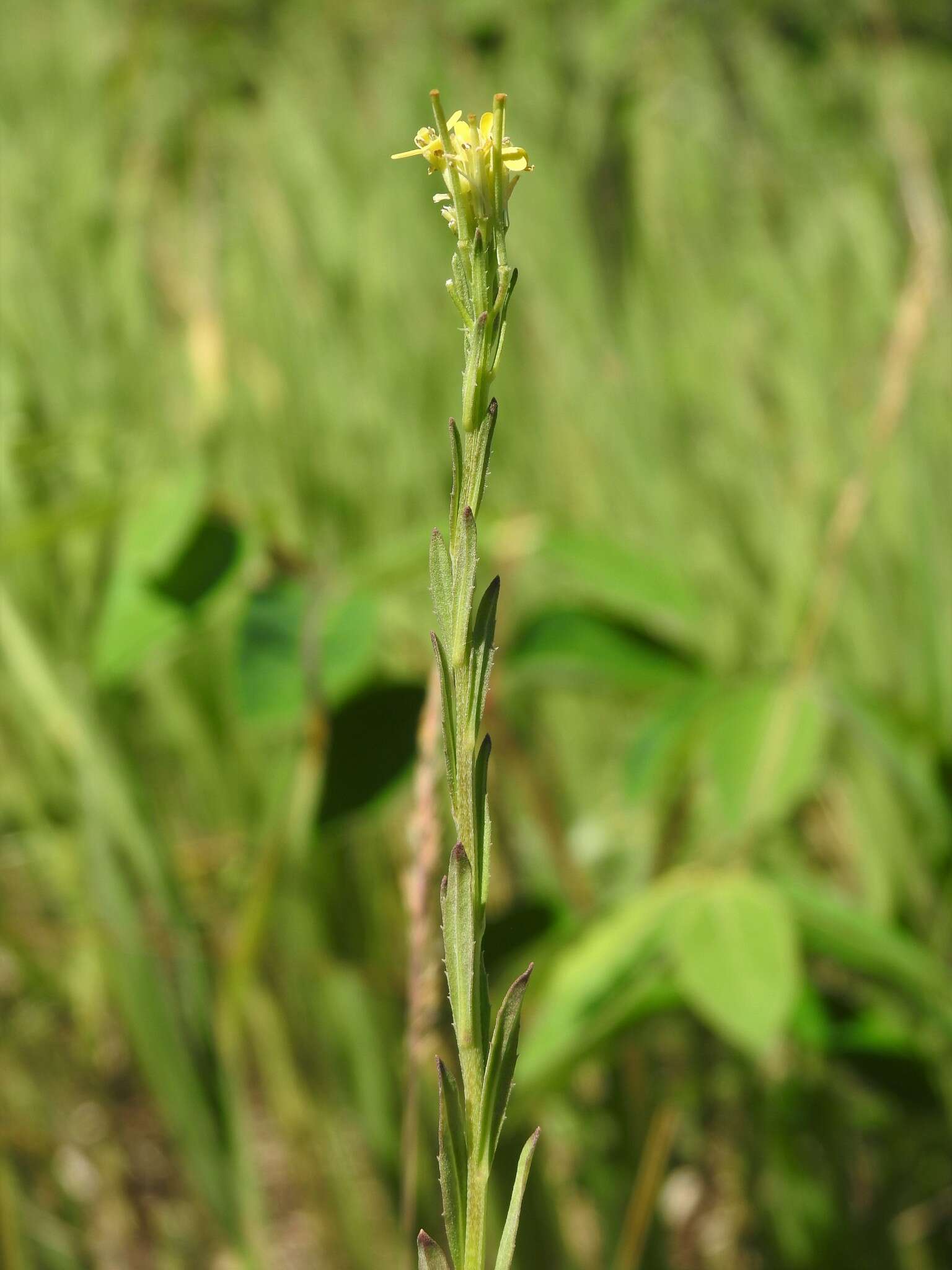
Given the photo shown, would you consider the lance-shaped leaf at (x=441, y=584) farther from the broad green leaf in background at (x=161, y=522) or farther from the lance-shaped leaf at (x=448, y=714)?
the broad green leaf in background at (x=161, y=522)

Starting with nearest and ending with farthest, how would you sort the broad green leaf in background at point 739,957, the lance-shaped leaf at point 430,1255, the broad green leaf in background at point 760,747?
the lance-shaped leaf at point 430,1255 < the broad green leaf in background at point 739,957 < the broad green leaf in background at point 760,747

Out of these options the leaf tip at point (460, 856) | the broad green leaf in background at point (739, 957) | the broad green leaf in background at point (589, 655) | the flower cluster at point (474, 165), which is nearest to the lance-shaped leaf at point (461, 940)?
the leaf tip at point (460, 856)

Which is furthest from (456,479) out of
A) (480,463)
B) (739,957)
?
(739,957)

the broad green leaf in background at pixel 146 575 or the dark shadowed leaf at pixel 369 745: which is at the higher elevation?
the broad green leaf in background at pixel 146 575

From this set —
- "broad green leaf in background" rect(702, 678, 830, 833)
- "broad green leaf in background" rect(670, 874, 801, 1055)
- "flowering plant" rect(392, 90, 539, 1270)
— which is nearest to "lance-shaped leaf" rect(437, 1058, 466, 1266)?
"flowering plant" rect(392, 90, 539, 1270)

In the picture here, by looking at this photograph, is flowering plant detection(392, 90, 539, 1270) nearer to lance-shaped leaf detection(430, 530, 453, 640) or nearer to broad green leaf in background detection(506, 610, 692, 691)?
lance-shaped leaf detection(430, 530, 453, 640)

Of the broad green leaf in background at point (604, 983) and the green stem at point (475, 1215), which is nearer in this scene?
the green stem at point (475, 1215)
